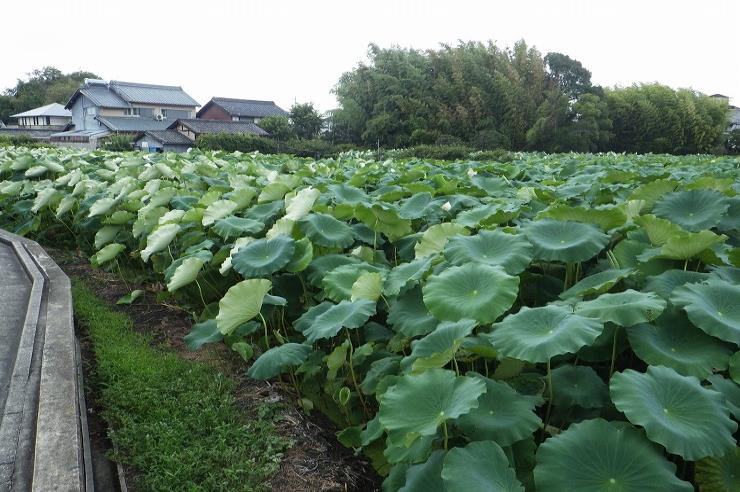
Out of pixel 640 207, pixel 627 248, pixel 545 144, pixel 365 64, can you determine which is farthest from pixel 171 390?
pixel 365 64

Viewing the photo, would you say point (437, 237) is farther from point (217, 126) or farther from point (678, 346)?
point (217, 126)

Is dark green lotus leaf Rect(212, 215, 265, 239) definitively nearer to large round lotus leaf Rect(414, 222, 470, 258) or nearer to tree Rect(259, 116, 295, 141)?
large round lotus leaf Rect(414, 222, 470, 258)

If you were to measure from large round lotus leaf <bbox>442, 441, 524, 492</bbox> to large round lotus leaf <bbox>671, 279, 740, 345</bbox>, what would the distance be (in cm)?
61

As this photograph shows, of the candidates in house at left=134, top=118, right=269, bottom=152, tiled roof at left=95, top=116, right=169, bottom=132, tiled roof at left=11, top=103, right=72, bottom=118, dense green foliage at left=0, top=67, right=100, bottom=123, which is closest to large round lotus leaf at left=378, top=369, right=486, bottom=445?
house at left=134, top=118, right=269, bottom=152

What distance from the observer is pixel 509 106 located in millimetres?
26125

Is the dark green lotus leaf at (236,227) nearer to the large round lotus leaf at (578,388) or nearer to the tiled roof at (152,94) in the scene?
the large round lotus leaf at (578,388)

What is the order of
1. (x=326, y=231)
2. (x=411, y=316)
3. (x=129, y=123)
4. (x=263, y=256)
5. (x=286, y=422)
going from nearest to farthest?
(x=411, y=316) → (x=286, y=422) → (x=263, y=256) → (x=326, y=231) → (x=129, y=123)

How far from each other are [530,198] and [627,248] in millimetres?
999

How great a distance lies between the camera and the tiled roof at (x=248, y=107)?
42.0m

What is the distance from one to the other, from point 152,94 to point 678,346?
45.6 m

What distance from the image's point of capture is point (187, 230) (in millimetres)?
3393

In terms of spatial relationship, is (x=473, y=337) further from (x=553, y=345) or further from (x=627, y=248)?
(x=627, y=248)

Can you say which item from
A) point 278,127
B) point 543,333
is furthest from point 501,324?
point 278,127

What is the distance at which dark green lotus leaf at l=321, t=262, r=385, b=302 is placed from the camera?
6.84 ft
